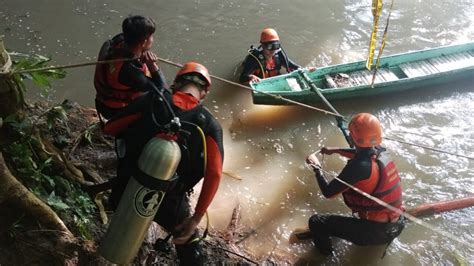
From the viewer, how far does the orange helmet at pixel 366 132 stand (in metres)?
4.55

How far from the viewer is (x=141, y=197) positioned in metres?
2.94

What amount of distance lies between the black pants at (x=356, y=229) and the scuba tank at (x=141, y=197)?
2.61 m

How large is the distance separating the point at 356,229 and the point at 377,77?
3865 mm

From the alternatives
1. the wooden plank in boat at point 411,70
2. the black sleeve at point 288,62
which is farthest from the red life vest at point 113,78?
the wooden plank in boat at point 411,70

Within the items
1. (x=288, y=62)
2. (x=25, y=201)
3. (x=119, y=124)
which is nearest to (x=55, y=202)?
(x=25, y=201)

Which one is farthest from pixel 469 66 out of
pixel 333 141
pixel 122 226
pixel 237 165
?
pixel 122 226

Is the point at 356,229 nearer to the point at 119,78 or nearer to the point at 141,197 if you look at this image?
the point at 141,197

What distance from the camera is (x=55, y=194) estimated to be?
3.96 meters

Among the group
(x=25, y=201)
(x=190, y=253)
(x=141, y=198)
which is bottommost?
(x=190, y=253)

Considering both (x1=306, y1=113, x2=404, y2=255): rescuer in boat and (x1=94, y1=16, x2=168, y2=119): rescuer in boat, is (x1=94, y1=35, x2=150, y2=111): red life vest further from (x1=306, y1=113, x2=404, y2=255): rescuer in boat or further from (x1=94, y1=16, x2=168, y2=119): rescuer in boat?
(x1=306, y1=113, x2=404, y2=255): rescuer in boat

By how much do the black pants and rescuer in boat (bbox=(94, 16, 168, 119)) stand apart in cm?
238

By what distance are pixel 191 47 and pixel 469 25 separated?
6319 mm

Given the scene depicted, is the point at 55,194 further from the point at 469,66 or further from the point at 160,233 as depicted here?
the point at 469,66

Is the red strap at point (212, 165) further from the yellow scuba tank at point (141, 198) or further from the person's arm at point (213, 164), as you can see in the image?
the yellow scuba tank at point (141, 198)
